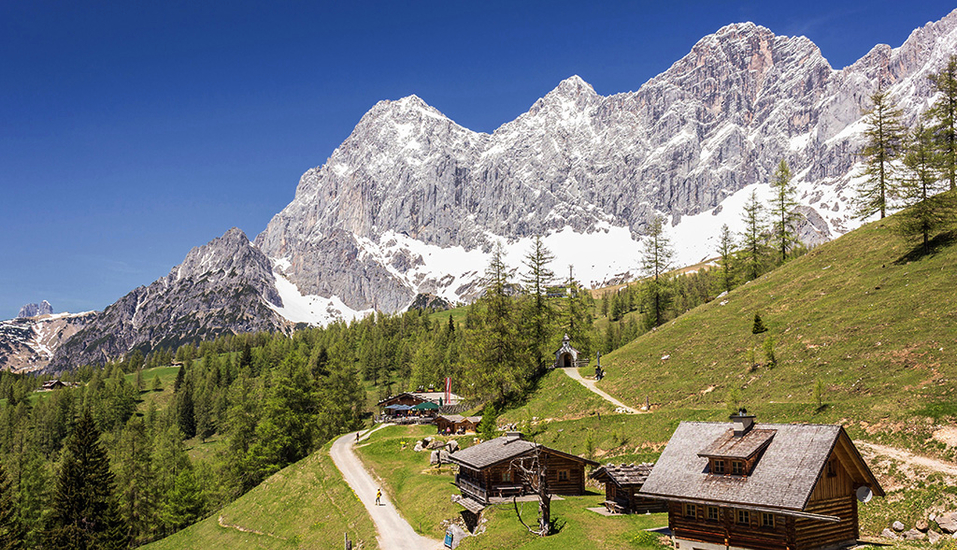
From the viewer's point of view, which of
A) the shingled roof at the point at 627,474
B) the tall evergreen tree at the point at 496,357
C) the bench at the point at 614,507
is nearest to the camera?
the shingled roof at the point at 627,474

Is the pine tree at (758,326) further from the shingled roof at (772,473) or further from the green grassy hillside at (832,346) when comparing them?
the shingled roof at (772,473)

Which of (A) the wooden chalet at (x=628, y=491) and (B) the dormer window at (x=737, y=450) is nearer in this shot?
(B) the dormer window at (x=737, y=450)

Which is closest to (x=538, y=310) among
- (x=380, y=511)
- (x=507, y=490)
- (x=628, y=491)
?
(x=507, y=490)

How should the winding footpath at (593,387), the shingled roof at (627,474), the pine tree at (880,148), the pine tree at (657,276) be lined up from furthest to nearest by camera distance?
the pine tree at (657,276) < the pine tree at (880,148) < the winding footpath at (593,387) < the shingled roof at (627,474)

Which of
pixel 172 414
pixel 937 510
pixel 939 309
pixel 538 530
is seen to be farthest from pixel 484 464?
pixel 172 414

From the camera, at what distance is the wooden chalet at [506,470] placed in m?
41.1

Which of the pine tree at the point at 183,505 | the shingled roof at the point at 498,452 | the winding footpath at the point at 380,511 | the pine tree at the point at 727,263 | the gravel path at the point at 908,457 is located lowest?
the pine tree at the point at 183,505

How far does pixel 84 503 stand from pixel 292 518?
2289cm

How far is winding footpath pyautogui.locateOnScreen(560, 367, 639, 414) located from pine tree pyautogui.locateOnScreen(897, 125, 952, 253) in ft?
105

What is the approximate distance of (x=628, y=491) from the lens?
36719 mm

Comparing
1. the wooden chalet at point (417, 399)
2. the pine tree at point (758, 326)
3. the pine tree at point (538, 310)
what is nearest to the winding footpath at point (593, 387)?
the pine tree at point (538, 310)

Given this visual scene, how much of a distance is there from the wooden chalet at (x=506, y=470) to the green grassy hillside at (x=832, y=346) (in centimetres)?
1327

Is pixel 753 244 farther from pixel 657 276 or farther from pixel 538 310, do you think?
pixel 538 310

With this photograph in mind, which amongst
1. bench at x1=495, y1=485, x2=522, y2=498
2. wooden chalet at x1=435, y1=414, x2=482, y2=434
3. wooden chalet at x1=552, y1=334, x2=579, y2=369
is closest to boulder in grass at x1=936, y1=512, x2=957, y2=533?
bench at x1=495, y1=485, x2=522, y2=498
